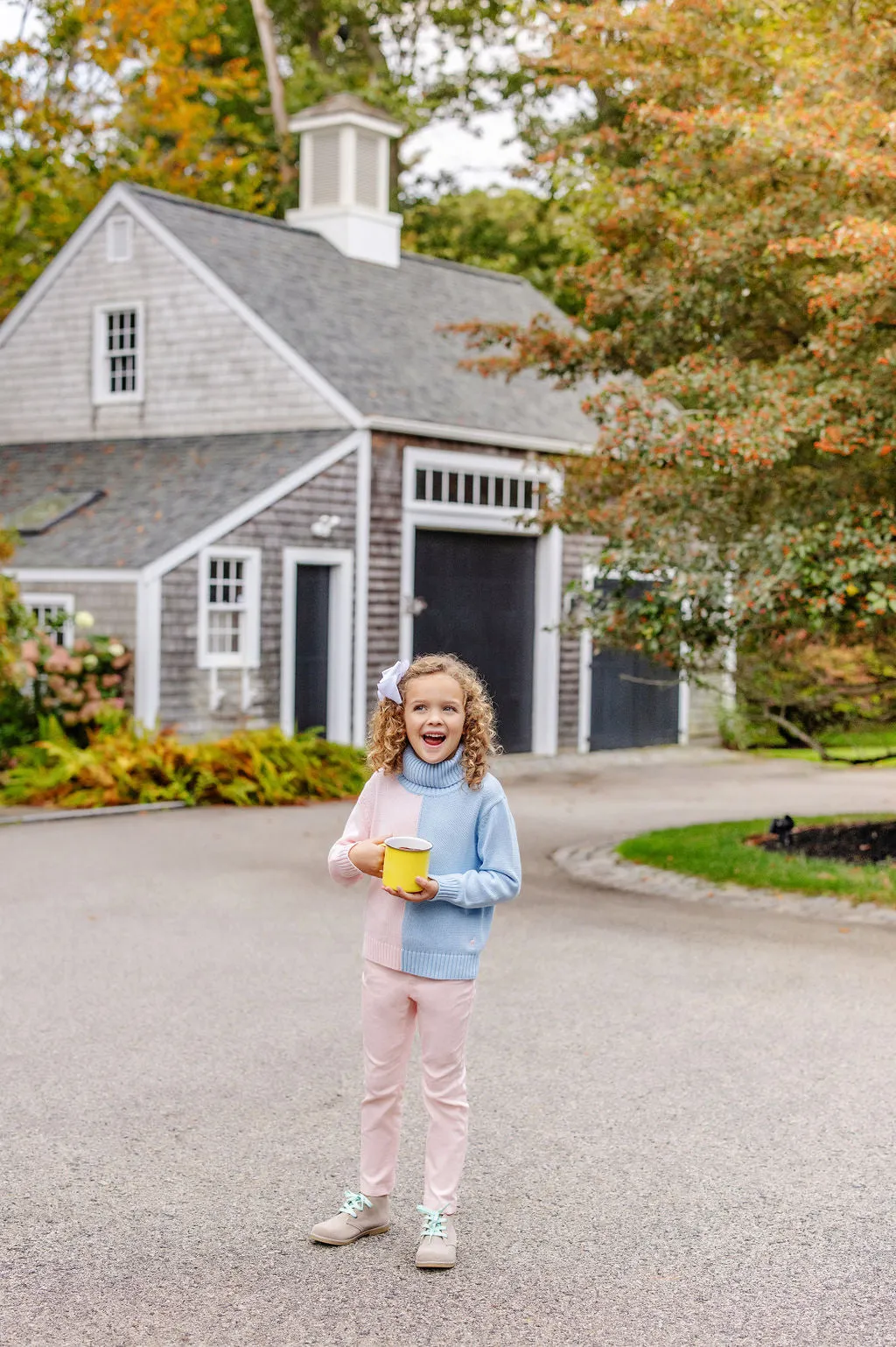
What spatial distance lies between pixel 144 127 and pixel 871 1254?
2995 cm

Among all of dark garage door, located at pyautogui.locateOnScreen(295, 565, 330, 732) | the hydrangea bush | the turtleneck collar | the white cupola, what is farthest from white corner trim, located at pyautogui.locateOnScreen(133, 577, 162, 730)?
the turtleneck collar

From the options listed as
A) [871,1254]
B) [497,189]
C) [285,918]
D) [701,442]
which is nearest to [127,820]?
[285,918]

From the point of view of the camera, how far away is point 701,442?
1112 centimetres

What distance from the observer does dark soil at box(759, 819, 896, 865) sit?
12.2 metres

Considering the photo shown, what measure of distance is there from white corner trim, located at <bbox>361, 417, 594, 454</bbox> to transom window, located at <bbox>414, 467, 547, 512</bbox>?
0.39m

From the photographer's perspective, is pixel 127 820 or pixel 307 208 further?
pixel 307 208

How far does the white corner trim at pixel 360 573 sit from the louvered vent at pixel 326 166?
659 cm

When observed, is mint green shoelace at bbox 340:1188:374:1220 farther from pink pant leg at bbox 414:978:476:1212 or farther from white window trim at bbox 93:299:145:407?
white window trim at bbox 93:299:145:407

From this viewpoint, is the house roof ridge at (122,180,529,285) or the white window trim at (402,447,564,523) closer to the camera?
the white window trim at (402,447,564,523)

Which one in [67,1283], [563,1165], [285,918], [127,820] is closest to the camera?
[67,1283]

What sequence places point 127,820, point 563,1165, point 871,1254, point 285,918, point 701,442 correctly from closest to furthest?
point 871,1254
point 563,1165
point 285,918
point 701,442
point 127,820

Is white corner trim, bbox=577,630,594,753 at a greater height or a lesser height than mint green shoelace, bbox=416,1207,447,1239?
greater

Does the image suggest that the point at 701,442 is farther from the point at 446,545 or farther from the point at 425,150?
the point at 425,150

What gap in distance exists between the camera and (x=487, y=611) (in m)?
21.3
